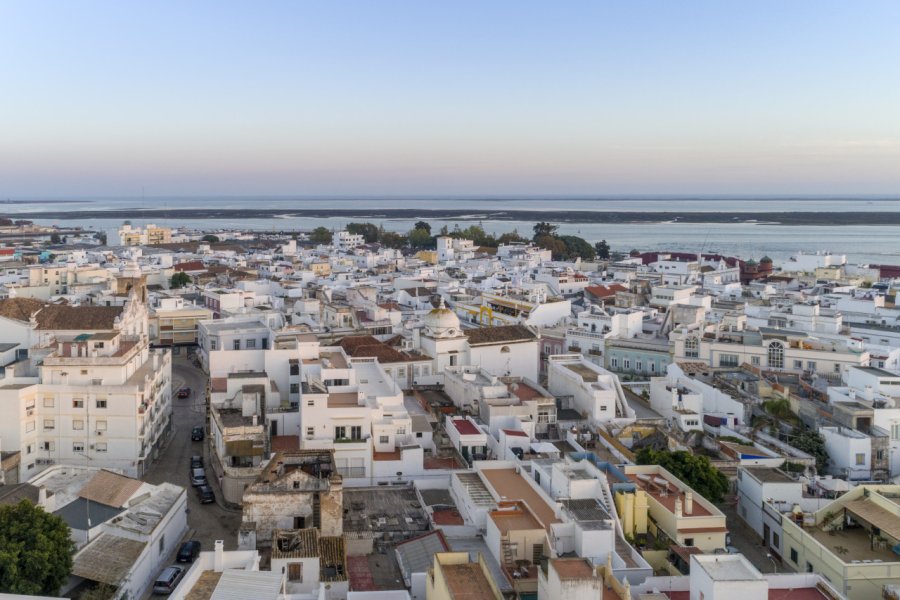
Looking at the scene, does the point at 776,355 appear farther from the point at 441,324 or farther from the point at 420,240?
the point at 420,240

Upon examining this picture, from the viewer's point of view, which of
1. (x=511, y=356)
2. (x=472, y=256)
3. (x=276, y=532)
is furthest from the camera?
(x=472, y=256)

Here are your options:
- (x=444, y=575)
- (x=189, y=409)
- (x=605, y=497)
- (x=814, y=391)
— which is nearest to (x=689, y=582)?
(x=605, y=497)

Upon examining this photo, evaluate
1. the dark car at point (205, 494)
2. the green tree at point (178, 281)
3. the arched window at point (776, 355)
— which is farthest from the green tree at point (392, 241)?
the dark car at point (205, 494)

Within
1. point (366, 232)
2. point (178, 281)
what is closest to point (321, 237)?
point (366, 232)

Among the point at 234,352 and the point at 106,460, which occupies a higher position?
the point at 234,352

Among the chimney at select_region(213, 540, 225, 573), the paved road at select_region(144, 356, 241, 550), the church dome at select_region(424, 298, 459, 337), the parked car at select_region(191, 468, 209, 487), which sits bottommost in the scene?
the paved road at select_region(144, 356, 241, 550)

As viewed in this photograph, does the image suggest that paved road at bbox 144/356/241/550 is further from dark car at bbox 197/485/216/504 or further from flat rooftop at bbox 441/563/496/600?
flat rooftop at bbox 441/563/496/600

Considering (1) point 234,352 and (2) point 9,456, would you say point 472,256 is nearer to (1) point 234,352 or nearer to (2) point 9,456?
(1) point 234,352

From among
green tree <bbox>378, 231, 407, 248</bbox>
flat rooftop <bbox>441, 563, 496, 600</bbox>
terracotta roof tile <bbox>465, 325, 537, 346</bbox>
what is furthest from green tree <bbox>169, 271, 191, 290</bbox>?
green tree <bbox>378, 231, 407, 248</bbox>
